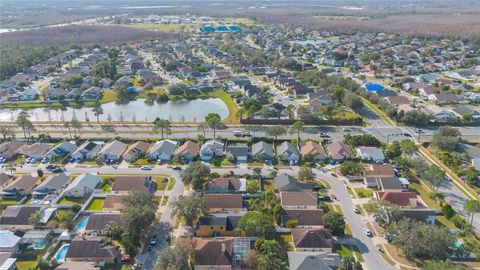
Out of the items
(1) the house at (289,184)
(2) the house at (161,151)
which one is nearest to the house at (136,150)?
Result: (2) the house at (161,151)

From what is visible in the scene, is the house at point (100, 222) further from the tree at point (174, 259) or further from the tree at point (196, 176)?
the tree at point (174, 259)

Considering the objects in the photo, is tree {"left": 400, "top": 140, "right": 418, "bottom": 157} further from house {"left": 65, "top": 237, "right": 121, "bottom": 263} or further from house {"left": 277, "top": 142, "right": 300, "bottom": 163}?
house {"left": 65, "top": 237, "right": 121, "bottom": 263}

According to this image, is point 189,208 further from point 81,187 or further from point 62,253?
point 81,187

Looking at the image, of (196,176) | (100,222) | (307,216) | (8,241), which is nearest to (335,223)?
(307,216)

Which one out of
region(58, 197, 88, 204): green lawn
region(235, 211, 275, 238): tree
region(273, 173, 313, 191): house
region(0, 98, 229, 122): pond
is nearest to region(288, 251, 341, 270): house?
region(235, 211, 275, 238): tree

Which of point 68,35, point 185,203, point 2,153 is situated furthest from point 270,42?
point 185,203

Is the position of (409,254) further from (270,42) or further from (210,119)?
(270,42)
